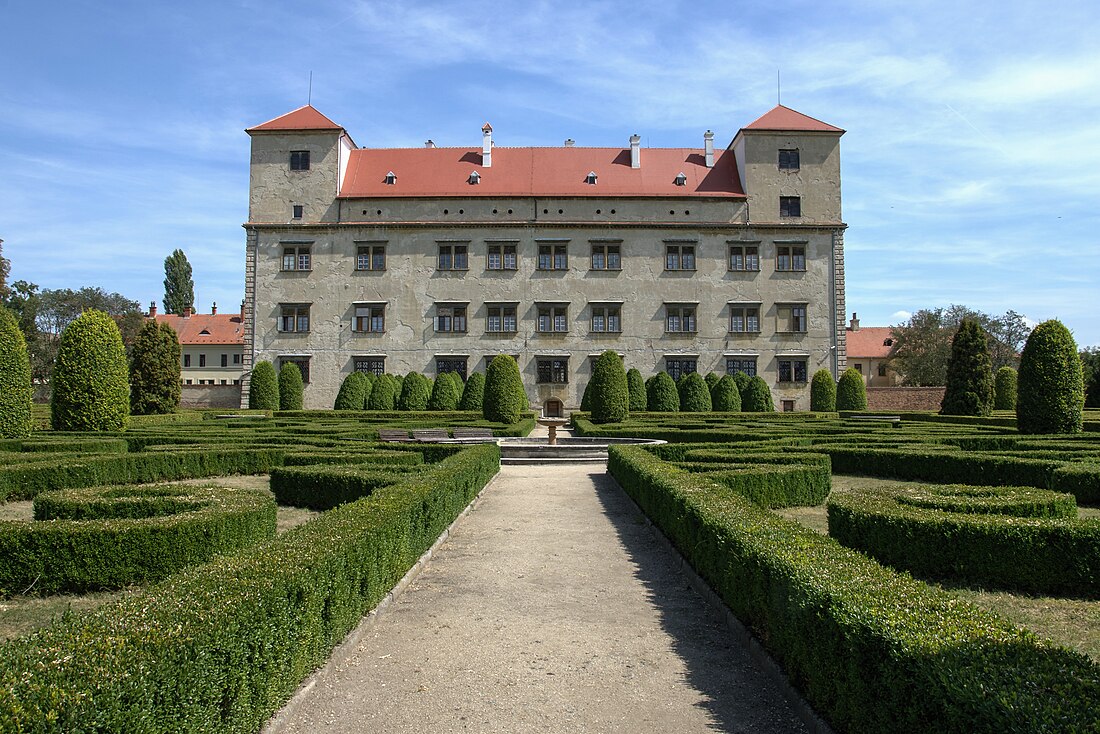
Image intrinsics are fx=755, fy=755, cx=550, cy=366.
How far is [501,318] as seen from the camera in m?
39.1

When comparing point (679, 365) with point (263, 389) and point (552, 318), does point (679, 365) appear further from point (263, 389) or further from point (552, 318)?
point (263, 389)

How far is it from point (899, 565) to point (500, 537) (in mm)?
4431

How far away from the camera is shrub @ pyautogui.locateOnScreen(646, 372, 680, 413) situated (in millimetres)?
Result: 30766

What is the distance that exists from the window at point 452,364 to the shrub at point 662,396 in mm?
11339

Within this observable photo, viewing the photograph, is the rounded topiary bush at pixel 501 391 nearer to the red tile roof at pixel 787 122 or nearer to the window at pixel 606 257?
the window at pixel 606 257

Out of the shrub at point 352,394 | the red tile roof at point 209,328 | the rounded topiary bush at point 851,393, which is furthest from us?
the red tile roof at point 209,328

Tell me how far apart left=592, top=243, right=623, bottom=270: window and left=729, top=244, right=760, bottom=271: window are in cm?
585

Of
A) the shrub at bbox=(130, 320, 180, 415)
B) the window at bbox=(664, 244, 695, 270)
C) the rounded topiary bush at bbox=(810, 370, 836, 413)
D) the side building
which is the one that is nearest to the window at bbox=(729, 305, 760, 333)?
the side building

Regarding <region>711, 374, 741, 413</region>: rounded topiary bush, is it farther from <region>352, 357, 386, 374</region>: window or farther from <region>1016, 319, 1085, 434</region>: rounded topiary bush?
<region>352, 357, 386, 374</region>: window

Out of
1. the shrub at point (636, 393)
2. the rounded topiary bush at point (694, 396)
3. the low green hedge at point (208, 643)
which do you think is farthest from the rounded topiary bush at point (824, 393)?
the low green hedge at point (208, 643)

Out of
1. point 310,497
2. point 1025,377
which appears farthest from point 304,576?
point 1025,377

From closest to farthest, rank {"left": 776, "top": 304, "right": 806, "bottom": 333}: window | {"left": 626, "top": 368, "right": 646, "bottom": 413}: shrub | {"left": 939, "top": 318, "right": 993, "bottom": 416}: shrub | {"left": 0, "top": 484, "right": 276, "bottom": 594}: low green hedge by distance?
1. {"left": 0, "top": 484, "right": 276, "bottom": 594}: low green hedge
2. {"left": 939, "top": 318, "right": 993, "bottom": 416}: shrub
3. {"left": 626, "top": 368, "right": 646, "bottom": 413}: shrub
4. {"left": 776, "top": 304, "right": 806, "bottom": 333}: window

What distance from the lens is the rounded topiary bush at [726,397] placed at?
106ft

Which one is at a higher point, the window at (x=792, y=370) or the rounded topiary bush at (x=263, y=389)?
the window at (x=792, y=370)
